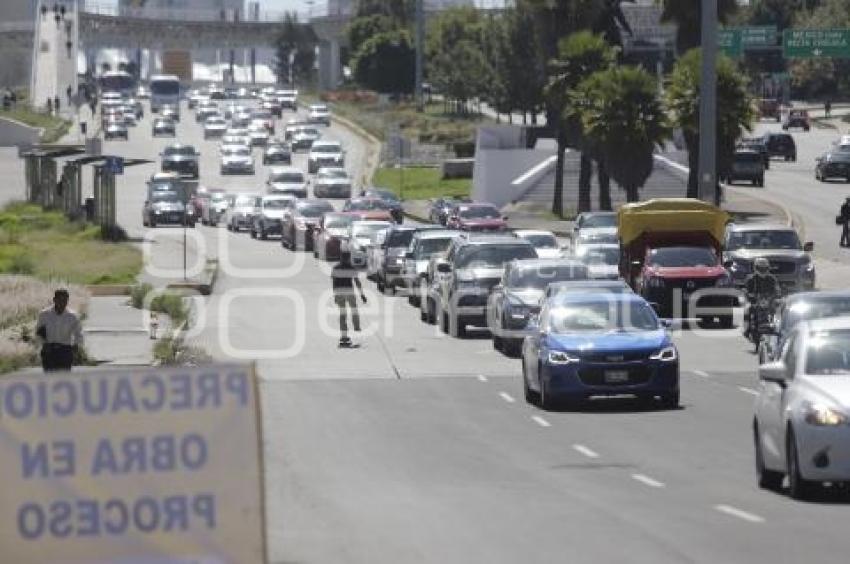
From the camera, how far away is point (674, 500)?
61.9 feet

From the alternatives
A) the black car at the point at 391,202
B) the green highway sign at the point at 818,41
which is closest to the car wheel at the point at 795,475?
the black car at the point at 391,202

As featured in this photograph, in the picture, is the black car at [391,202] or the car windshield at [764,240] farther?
the black car at [391,202]

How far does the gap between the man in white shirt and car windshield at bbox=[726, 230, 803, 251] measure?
23.9 m

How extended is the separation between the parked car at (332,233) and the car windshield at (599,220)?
10437mm

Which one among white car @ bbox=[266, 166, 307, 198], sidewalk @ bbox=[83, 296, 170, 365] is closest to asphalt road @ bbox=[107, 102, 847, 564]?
sidewalk @ bbox=[83, 296, 170, 365]

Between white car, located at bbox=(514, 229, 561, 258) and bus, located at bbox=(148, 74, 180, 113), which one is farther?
bus, located at bbox=(148, 74, 180, 113)

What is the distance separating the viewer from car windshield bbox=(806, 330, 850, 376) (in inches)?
744

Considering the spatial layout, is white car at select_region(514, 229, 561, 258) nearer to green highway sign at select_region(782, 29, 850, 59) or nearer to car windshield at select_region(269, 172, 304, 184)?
green highway sign at select_region(782, 29, 850, 59)

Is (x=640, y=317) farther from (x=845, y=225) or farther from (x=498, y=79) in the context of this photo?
(x=498, y=79)

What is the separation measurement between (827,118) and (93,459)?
444 feet

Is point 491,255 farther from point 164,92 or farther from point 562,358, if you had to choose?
point 164,92

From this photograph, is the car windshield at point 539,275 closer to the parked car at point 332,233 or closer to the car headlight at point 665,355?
the car headlight at point 665,355

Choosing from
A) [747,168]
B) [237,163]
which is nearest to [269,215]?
[747,168]

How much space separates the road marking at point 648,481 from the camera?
20188 mm
